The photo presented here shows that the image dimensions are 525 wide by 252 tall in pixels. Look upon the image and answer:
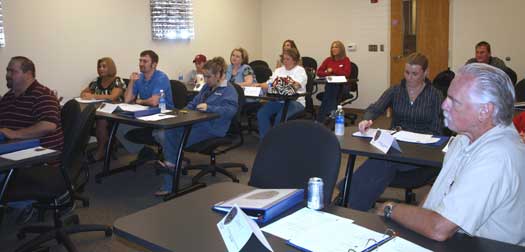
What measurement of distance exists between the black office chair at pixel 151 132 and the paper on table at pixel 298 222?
3.00 m

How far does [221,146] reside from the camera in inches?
169

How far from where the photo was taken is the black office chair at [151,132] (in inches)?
175

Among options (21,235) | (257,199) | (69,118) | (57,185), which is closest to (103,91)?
(69,118)

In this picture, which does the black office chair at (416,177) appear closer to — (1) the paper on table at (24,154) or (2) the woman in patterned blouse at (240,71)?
(1) the paper on table at (24,154)

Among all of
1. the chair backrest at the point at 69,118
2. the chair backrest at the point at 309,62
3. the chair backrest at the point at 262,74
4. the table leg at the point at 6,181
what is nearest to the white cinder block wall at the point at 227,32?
the chair backrest at the point at 309,62

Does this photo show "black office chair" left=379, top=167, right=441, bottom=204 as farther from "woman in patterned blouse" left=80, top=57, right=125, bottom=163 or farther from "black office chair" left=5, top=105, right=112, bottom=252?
"woman in patterned blouse" left=80, top=57, right=125, bottom=163

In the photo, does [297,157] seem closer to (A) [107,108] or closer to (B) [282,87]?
(A) [107,108]

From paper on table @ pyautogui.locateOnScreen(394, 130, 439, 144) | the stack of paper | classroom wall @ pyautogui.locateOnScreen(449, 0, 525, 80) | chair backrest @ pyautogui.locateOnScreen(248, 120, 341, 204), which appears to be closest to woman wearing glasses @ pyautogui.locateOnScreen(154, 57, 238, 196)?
paper on table @ pyautogui.locateOnScreen(394, 130, 439, 144)

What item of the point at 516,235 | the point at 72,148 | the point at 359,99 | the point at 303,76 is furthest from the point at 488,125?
the point at 359,99

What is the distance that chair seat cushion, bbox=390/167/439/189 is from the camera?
2.96m

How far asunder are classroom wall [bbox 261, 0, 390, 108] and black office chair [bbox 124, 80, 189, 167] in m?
4.25

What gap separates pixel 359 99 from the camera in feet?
27.8

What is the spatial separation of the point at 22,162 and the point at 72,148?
490 millimetres

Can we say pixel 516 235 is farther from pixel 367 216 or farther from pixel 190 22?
pixel 190 22
